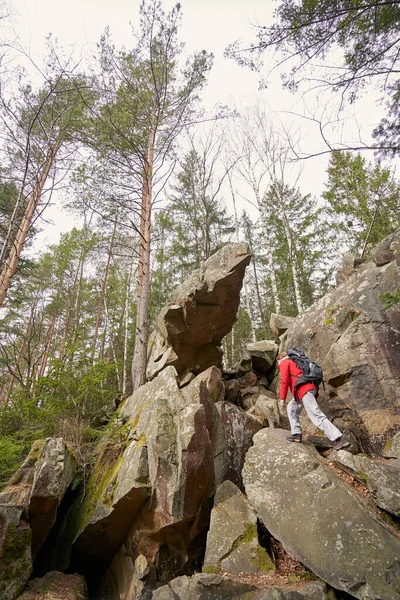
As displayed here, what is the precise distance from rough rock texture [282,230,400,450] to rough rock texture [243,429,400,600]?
8.95 feet

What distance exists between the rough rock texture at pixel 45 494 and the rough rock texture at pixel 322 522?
3173 mm

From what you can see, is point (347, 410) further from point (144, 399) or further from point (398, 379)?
point (144, 399)

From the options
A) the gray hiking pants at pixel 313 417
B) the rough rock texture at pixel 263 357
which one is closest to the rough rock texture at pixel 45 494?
the gray hiking pants at pixel 313 417

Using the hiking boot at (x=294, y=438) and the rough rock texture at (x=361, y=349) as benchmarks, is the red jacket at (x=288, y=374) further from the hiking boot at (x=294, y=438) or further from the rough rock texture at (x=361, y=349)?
the rough rock texture at (x=361, y=349)

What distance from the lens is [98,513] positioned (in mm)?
5359

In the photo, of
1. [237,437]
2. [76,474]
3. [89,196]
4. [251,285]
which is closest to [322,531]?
[237,437]

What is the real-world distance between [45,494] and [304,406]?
15.3 ft

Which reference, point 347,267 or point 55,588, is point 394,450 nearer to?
point 347,267

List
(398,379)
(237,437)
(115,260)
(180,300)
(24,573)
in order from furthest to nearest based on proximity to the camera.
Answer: (115,260) → (180,300) → (398,379) → (237,437) → (24,573)

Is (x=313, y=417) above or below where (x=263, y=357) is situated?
below

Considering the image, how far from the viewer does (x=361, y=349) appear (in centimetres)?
784

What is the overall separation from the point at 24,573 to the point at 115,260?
691 inches

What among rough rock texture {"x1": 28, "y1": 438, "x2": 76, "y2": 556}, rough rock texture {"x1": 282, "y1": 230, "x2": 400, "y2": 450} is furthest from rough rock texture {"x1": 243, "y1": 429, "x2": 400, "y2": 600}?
rough rock texture {"x1": 28, "y1": 438, "x2": 76, "y2": 556}

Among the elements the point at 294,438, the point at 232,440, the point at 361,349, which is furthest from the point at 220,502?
the point at 361,349
